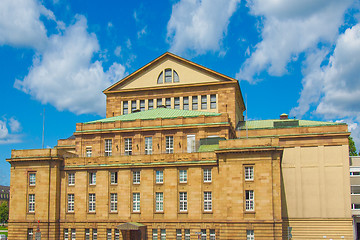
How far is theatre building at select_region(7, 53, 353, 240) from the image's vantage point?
173ft

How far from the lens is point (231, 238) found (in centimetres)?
5219

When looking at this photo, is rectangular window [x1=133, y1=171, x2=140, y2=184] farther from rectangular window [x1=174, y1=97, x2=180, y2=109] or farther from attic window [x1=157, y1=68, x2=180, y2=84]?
attic window [x1=157, y1=68, x2=180, y2=84]

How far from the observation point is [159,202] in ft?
188

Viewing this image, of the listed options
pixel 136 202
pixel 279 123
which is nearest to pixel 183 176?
pixel 136 202

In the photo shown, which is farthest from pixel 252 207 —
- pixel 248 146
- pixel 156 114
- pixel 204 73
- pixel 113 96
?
pixel 113 96

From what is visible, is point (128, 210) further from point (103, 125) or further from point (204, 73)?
point (204, 73)

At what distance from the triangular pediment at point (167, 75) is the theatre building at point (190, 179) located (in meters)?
0.71

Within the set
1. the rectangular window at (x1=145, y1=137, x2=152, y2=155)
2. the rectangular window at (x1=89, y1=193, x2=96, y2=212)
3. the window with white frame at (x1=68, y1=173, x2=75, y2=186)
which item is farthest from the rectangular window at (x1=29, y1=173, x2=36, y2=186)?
the rectangular window at (x1=145, y1=137, x2=152, y2=155)

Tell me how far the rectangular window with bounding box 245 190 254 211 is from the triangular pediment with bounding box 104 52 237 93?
25924mm

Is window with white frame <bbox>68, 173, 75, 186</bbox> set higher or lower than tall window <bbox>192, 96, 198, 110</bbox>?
lower

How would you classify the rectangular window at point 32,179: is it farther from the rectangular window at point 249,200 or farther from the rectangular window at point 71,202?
the rectangular window at point 249,200

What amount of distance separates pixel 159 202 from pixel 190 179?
5.23 m

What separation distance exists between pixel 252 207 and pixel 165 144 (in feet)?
54.8

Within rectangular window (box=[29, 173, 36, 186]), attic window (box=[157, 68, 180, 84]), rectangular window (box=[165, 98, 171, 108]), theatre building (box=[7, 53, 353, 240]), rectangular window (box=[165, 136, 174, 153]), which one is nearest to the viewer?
theatre building (box=[7, 53, 353, 240])
